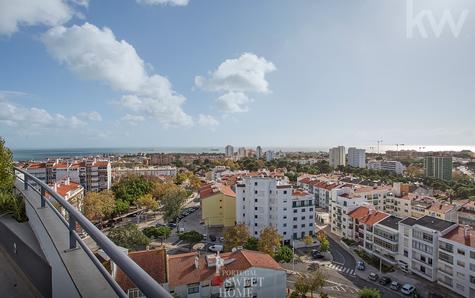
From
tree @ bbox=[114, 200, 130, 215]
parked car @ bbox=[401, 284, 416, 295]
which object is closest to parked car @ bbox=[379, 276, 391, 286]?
parked car @ bbox=[401, 284, 416, 295]

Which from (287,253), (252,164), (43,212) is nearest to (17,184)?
(43,212)

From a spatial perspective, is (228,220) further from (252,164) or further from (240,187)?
(252,164)

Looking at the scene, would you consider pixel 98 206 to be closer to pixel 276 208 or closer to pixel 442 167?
pixel 276 208

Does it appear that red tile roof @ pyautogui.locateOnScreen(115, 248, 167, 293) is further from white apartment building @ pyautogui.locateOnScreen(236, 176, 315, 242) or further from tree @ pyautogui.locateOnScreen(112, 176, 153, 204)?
tree @ pyautogui.locateOnScreen(112, 176, 153, 204)

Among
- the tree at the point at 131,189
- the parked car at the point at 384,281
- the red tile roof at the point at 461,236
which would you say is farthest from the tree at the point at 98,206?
the red tile roof at the point at 461,236

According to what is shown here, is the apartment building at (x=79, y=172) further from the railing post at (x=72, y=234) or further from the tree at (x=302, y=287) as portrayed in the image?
the railing post at (x=72, y=234)
